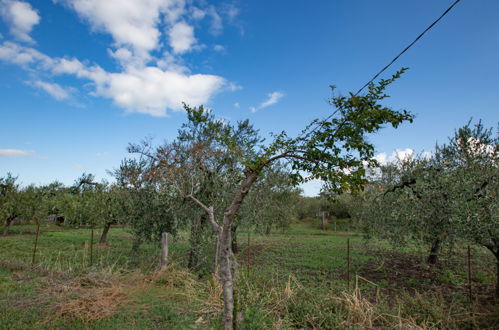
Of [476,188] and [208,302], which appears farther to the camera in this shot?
[476,188]

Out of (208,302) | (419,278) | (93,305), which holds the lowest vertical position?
(419,278)

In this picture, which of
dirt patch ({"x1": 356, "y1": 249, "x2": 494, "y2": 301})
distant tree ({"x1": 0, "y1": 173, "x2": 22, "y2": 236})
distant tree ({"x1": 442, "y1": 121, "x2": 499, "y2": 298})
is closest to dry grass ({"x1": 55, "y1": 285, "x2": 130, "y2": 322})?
dirt patch ({"x1": 356, "y1": 249, "x2": 494, "y2": 301})

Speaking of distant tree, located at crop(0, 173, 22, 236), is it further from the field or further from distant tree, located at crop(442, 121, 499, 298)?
Result: distant tree, located at crop(442, 121, 499, 298)

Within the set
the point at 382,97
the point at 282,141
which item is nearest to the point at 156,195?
the point at 282,141

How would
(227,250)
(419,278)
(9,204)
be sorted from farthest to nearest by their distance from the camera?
(9,204) → (419,278) → (227,250)

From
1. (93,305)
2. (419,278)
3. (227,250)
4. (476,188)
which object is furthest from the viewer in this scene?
(419,278)

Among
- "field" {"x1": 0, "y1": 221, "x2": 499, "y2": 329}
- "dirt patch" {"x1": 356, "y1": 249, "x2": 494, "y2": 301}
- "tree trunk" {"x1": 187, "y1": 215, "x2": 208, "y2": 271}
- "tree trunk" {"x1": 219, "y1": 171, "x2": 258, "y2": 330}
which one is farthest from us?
"tree trunk" {"x1": 187, "y1": 215, "x2": 208, "y2": 271}

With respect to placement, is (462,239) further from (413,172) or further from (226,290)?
(226,290)

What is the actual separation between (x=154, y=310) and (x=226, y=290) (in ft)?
9.20

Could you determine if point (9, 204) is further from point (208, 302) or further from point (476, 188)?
point (476, 188)

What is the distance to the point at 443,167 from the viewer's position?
9.26 m

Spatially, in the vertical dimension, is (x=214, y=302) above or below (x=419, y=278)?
above

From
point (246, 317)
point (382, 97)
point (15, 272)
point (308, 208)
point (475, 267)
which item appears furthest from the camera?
point (308, 208)

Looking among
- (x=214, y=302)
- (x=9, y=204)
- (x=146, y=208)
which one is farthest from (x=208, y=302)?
(x=9, y=204)
